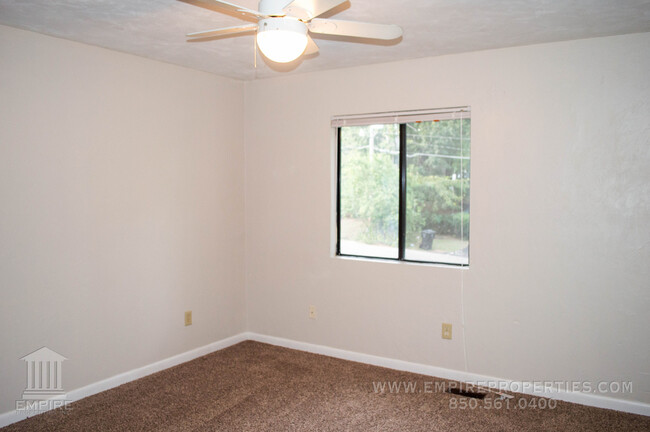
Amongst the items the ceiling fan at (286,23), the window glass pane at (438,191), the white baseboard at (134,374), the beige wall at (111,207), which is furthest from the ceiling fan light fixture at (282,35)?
the white baseboard at (134,374)

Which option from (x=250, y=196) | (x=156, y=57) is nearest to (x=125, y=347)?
(x=250, y=196)

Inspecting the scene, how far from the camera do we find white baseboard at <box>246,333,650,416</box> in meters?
3.07

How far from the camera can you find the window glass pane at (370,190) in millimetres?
3908

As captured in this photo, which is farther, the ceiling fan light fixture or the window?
the window

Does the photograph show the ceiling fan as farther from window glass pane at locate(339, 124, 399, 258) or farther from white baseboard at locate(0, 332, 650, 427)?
white baseboard at locate(0, 332, 650, 427)

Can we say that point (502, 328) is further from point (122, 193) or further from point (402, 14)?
point (122, 193)

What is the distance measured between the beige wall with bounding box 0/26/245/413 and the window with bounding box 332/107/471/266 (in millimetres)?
1026

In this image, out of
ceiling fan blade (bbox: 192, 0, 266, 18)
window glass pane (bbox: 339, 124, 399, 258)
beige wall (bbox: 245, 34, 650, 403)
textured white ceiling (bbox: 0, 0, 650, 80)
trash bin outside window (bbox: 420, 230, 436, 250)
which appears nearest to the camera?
ceiling fan blade (bbox: 192, 0, 266, 18)

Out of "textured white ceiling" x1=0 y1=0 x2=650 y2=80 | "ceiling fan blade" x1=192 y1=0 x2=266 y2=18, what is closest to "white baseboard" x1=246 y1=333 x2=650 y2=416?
"textured white ceiling" x1=0 y1=0 x2=650 y2=80

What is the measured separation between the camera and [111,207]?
339cm

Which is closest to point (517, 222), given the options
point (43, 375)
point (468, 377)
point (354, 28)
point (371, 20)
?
point (468, 377)

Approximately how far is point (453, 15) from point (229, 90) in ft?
7.28

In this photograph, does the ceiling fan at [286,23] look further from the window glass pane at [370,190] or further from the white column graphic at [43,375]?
the white column graphic at [43,375]

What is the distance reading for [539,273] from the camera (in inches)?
129
